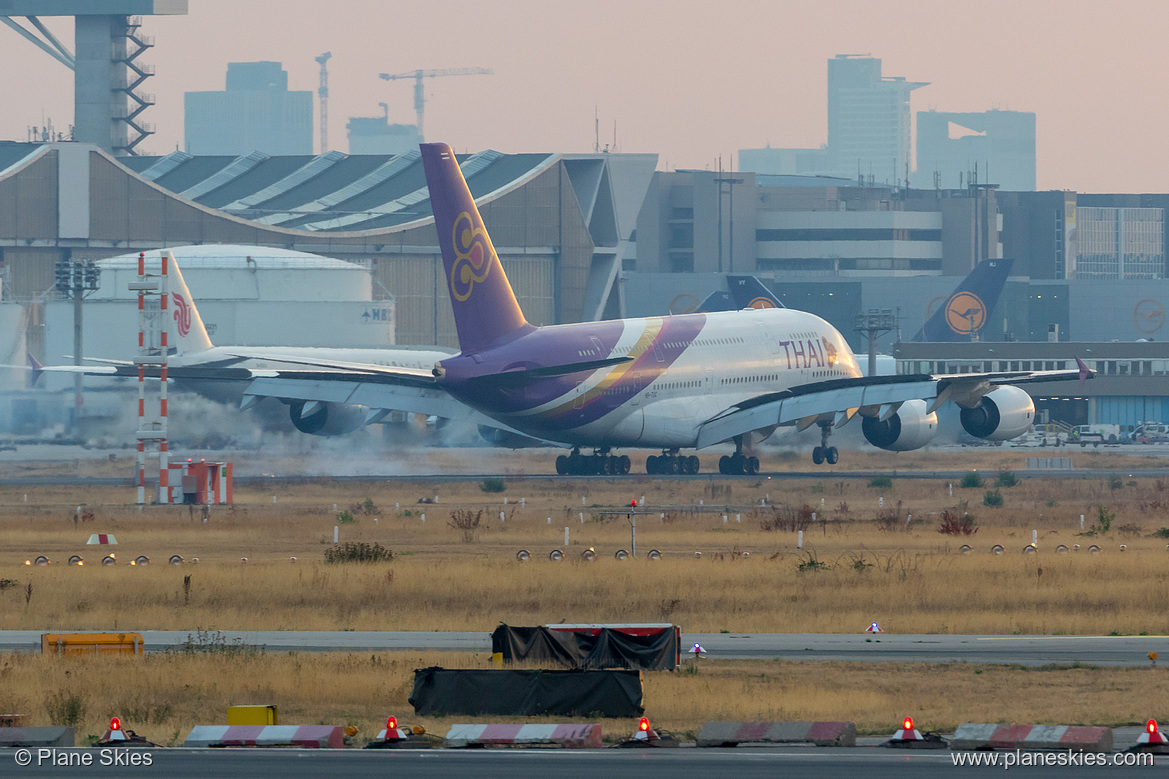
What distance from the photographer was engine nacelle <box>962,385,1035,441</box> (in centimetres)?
6562

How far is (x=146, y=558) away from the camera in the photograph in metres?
37.5

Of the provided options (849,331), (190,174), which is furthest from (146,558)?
(849,331)

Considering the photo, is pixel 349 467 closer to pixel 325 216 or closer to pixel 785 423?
pixel 785 423

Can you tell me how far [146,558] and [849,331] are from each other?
144806 millimetres

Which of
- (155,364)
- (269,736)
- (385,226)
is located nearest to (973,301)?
(385,226)

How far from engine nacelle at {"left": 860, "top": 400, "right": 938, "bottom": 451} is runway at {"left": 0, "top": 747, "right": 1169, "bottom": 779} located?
50157 millimetres

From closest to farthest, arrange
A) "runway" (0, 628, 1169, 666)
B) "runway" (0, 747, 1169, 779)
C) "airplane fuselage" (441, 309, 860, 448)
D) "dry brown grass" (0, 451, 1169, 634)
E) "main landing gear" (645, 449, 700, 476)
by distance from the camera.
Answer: "runway" (0, 747, 1169, 779) → "runway" (0, 628, 1169, 666) → "dry brown grass" (0, 451, 1169, 634) → "airplane fuselage" (441, 309, 860, 448) → "main landing gear" (645, 449, 700, 476)

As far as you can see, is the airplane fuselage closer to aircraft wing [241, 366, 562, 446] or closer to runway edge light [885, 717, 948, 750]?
aircraft wing [241, 366, 562, 446]

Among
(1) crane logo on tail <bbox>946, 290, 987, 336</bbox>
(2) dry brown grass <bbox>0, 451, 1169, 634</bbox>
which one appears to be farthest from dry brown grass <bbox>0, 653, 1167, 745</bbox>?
(1) crane logo on tail <bbox>946, 290, 987, 336</bbox>

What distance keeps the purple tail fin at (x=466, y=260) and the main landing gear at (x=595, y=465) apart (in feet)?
34.5

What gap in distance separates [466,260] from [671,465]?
14900mm

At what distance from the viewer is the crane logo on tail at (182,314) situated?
253 ft

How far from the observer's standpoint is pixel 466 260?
2172 inches

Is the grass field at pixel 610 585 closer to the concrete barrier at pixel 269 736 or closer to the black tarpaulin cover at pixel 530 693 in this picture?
the black tarpaulin cover at pixel 530 693
